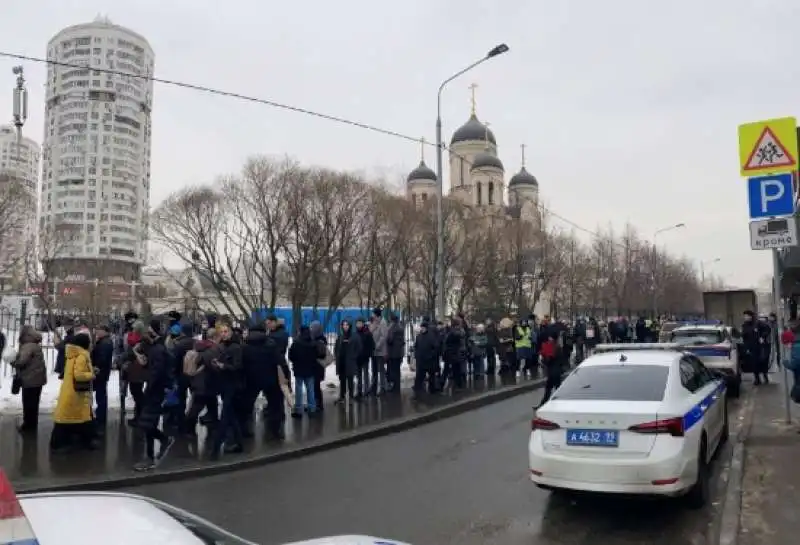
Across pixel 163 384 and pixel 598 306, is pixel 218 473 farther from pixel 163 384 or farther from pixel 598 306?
pixel 598 306

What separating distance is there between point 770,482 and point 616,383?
2.15 metres

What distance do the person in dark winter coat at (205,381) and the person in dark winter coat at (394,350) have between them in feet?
17.7

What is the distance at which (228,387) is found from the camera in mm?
9500

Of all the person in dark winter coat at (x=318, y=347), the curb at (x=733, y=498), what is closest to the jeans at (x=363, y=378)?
the person in dark winter coat at (x=318, y=347)

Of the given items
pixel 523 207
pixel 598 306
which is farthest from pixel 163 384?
pixel 598 306

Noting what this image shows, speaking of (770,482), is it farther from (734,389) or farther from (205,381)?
(734,389)

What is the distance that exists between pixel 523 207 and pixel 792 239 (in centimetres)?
3331

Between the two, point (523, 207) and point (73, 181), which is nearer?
point (523, 207)

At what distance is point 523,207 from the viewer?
4275 centimetres

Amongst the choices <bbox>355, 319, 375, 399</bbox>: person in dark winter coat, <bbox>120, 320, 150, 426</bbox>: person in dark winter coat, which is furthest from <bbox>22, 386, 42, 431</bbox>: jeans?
<bbox>355, 319, 375, 399</bbox>: person in dark winter coat

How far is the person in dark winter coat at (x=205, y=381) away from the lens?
9508mm

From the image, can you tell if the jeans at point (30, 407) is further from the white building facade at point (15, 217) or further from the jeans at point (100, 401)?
the white building facade at point (15, 217)

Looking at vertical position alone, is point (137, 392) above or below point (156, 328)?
below

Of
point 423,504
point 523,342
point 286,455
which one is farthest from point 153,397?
point 523,342
